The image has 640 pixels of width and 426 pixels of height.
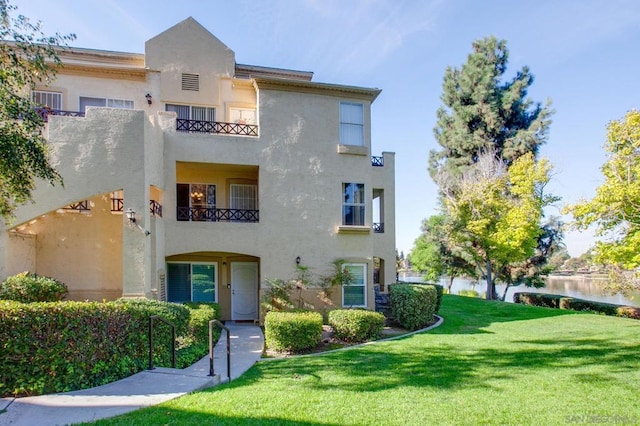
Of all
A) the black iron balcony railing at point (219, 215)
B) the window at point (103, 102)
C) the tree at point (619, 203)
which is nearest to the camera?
the tree at point (619, 203)

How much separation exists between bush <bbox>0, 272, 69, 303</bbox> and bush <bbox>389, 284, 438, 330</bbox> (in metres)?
10.7

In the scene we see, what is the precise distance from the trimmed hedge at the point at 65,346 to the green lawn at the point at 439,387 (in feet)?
5.55

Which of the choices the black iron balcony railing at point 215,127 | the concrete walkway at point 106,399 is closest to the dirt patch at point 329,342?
the concrete walkway at point 106,399

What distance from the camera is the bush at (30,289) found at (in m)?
8.69

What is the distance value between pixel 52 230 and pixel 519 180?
73.7 ft

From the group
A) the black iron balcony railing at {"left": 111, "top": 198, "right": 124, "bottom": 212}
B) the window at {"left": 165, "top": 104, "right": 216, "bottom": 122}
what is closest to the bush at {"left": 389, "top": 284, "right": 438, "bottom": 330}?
the black iron balcony railing at {"left": 111, "top": 198, "right": 124, "bottom": 212}

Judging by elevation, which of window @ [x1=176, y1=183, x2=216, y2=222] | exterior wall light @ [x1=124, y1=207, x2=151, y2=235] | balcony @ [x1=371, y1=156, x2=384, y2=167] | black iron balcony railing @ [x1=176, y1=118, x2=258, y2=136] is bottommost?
exterior wall light @ [x1=124, y1=207, x2=151, y2=235]

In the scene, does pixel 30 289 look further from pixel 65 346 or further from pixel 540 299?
pixel 540 299

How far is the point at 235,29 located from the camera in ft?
44.6

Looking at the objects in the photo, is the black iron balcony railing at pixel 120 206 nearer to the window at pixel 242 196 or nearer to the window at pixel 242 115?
the window at pixel 242 196

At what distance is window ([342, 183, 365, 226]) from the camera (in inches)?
546

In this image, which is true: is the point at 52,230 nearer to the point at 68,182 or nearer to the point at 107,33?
the point at 68,182

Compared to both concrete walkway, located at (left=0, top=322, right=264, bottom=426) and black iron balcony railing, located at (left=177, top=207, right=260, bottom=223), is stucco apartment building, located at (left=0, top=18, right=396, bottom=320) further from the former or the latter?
concrete walkway, located at (left=0, top=322, right=264, bottom=426)

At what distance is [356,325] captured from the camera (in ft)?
35.2
